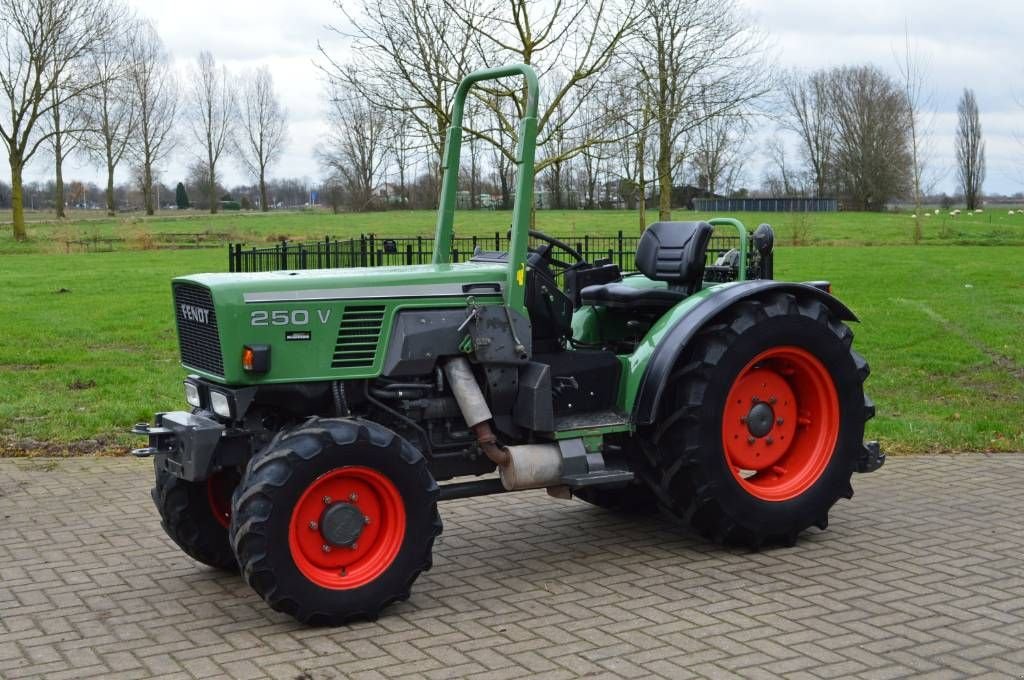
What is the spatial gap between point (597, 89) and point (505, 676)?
16.0 meters

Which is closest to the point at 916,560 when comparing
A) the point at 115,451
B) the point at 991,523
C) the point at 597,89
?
the point at 991,523

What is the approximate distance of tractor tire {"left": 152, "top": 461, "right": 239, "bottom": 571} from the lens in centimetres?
618

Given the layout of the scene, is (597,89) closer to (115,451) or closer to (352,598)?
(115,451)

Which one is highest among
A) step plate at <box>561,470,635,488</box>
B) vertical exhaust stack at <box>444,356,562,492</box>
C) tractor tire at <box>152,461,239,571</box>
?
vertical exhaust stack at <box>444,356,562,492</box>

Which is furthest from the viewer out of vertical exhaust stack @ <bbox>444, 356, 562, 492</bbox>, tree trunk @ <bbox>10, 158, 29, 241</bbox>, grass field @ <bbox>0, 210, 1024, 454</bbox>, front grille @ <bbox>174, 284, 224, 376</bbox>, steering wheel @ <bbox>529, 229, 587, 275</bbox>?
tree trunk @ <bbox>10, 158, 29, 241</bbox>

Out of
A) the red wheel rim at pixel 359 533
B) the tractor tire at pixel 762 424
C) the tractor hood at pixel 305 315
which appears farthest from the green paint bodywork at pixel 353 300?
the red wheel rim at pixel 359 533

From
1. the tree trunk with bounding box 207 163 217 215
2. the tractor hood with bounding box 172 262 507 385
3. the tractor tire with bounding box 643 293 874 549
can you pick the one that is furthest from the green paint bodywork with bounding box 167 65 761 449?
the tree trunk with bounding box 207 163 217 215

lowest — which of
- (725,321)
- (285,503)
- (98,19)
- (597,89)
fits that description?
(285,503)

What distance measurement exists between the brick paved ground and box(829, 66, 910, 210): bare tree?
73.0m

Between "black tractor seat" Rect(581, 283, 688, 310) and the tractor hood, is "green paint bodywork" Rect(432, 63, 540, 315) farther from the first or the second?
"black tractor seat" Rect(581, 283, 688, 310)

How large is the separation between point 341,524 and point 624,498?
2424mm

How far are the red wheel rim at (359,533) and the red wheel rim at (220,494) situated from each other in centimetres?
92

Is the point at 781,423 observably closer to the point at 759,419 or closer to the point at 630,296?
the point at 759,419

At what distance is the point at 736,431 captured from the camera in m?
6.81
